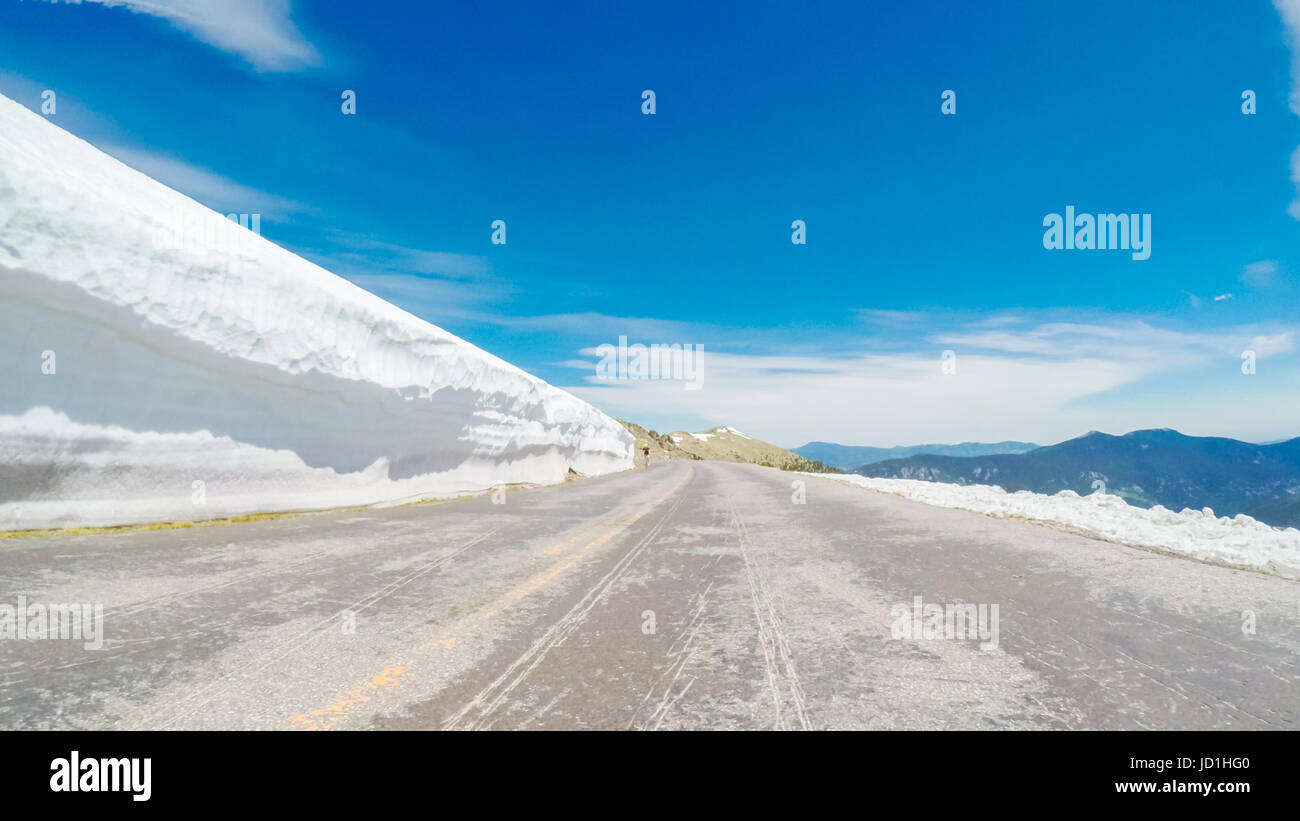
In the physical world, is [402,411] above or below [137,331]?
below

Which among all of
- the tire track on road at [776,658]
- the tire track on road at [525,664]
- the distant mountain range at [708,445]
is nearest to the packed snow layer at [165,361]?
the tire track on road at [525,664]

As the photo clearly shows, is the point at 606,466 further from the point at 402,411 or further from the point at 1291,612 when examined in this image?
the point at 1291,612

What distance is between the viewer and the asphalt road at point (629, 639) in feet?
9.11

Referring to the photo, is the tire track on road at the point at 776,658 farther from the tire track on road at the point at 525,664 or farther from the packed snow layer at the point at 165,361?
the packed snow layer at the point at 165,361

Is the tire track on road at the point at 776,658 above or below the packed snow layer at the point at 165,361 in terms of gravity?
below

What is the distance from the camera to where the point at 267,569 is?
226 inches

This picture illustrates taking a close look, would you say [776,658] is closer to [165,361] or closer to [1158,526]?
[1158,526]

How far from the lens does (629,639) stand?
3.94m

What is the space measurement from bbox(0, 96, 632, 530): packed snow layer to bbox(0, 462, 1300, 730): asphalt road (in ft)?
3.77

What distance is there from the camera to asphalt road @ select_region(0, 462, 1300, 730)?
2.78m

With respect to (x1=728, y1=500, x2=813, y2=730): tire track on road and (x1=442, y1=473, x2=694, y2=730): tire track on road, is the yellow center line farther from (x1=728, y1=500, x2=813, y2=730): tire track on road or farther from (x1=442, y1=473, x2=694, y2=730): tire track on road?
(x1=728, y1=500, x2=813, y2=730): tire track on road

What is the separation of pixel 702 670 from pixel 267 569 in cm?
472

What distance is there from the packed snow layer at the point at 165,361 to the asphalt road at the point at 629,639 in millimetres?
1149
